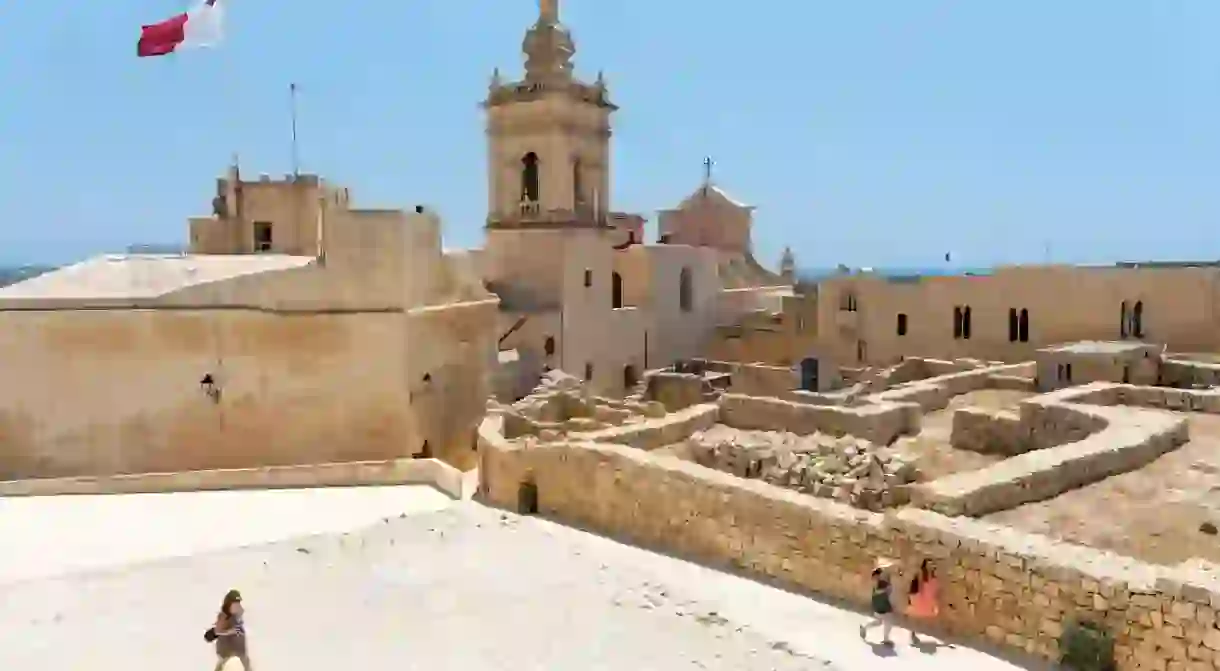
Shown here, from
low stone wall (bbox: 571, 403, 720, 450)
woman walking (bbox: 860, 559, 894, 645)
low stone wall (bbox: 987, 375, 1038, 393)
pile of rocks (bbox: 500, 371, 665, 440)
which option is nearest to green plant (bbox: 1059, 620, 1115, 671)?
woman walking (bbox: 860, 559, 894, 645)

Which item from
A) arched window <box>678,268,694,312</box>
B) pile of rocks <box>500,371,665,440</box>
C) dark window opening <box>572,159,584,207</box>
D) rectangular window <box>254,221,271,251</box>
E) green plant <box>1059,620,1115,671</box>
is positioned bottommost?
green plant <box>1059,620,1115,671</box>

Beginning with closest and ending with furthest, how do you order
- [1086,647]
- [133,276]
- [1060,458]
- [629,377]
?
[1086,647] < [1060,458] < [133,276] < [629,377]

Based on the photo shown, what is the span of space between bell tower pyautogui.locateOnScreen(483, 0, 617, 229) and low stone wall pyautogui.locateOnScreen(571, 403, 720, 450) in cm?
1464

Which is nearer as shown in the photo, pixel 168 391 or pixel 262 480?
pixel 262 480

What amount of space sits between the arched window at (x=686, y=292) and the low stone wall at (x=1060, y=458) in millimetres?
19833

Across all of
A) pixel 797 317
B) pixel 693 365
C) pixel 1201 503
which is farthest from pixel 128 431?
pixel 797 317

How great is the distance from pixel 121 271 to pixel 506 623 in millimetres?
11426

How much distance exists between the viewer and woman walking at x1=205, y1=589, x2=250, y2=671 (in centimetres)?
754

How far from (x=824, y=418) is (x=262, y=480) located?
8.18 meters

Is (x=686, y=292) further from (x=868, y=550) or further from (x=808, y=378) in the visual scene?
(x=868, y=550)

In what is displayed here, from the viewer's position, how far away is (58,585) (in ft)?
32.1

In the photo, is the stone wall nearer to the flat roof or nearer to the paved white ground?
the paved white ground

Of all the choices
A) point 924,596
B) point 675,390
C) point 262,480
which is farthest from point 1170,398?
point 262,480

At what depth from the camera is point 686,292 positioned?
33.6 meters
